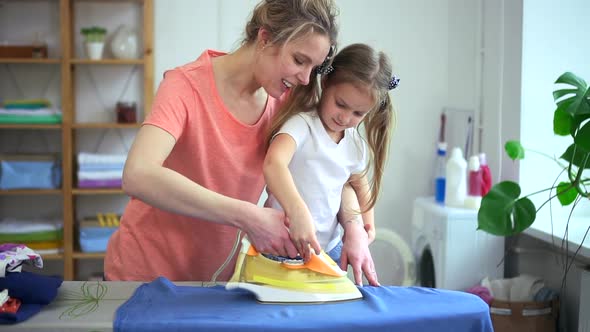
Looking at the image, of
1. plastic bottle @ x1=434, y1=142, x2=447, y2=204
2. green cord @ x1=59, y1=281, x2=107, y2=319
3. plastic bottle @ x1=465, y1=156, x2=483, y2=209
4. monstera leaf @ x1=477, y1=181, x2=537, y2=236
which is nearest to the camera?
green cord @ x1=59, y1=281, x2=107, y2=319

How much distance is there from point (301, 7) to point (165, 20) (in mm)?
2928

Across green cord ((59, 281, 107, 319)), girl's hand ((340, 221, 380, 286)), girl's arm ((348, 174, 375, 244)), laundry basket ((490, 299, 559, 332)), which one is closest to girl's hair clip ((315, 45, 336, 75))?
girl's arm ((348, 174, 375, 244))

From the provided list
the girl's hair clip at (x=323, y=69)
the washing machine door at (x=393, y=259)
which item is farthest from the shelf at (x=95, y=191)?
the girl's hair clip at (x=323, y=69)

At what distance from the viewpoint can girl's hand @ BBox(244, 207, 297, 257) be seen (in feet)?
4.79

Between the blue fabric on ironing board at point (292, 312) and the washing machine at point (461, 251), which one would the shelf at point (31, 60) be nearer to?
the washing machine at point (461, 251)

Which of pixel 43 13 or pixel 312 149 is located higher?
pixel 43 13

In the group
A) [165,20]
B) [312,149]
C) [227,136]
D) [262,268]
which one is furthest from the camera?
[165,20]

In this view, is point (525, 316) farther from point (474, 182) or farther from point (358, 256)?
point (358, 256)

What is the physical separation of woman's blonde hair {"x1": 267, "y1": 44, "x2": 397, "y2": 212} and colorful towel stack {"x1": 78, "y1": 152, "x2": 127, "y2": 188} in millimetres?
2460

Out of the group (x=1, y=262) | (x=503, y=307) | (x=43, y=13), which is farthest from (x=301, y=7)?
(x=43, y=13)

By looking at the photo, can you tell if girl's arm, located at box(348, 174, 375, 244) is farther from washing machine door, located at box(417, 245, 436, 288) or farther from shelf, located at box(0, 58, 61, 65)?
shelf, located at box(0, 58, 61, 65)

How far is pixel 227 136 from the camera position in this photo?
1673mm

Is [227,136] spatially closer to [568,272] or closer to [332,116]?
[332,116]

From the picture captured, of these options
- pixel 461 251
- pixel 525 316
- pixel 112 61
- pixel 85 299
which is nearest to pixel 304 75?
pixel 85 299
